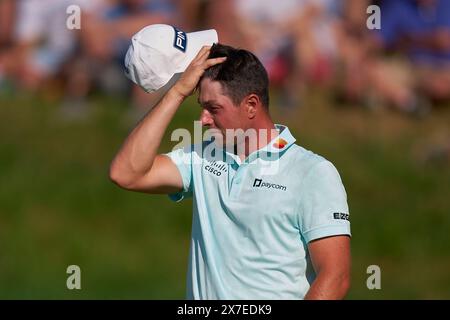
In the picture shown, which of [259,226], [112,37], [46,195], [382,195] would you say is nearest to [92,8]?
[112,37]

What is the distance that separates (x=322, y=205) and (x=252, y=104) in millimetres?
715

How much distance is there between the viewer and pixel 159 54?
6309 millimetres

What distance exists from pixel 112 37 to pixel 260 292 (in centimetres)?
1027

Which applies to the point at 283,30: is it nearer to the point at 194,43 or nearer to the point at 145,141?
the point at 194,43

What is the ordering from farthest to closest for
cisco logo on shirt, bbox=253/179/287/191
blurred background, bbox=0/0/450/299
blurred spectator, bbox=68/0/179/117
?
blurred spectator, bbox=68/0/179/117 → blurred background, bbox=0/0/450/299 → cisco logo on shirt, bbox=253/179/287/191

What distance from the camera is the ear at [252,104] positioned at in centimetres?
630

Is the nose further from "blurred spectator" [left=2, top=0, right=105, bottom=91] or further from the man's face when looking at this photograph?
"blurred spectator" [left=2, top=0, right=105, bottom=91]

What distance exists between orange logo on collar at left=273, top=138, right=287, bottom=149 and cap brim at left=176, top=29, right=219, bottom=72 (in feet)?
2.11

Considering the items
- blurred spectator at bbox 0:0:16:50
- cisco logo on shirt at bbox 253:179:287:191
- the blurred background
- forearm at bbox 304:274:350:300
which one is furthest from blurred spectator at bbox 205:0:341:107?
forearm at bbox 304:274:350:300

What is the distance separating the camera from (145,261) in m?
15.6

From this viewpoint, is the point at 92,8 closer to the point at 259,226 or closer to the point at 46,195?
the point at 46,195

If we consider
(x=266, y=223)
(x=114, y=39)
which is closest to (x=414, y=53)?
(x=114, y=39)

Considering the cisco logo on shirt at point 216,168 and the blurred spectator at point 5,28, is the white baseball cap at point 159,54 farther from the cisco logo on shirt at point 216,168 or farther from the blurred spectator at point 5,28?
the blurred spectator at point 5,28

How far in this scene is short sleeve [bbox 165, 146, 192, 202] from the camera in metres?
6.61
